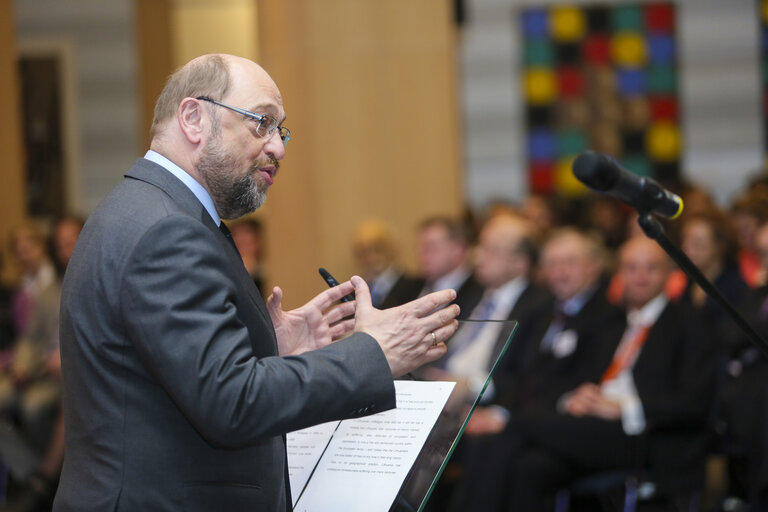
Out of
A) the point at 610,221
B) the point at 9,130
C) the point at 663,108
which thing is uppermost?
the point at 9,130

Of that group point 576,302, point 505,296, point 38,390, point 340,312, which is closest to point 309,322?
point 340,312

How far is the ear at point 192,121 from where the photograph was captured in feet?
6.12

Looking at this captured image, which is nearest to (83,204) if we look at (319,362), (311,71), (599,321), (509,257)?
(311,71)

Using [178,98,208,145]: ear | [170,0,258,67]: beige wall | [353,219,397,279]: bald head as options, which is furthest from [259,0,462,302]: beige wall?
[170,0,258,67]: beige wall

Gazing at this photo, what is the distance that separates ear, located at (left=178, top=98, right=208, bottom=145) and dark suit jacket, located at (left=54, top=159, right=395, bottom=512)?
8 cm

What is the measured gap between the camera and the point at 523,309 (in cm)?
517

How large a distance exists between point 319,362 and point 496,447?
311cm

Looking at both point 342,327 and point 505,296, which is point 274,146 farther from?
point 505,296

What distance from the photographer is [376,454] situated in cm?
193

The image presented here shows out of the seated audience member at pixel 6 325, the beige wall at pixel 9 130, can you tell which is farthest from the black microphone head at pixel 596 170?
the beige wall at pixel 9 130

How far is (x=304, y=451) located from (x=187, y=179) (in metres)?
0.61

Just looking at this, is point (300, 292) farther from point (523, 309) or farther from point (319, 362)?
point (523, 309)

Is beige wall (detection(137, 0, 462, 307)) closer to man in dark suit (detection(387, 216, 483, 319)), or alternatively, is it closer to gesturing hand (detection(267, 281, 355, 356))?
man in dark suit (detection(387, 216, 483, 319))

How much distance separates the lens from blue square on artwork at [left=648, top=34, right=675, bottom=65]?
11250 millimetres
